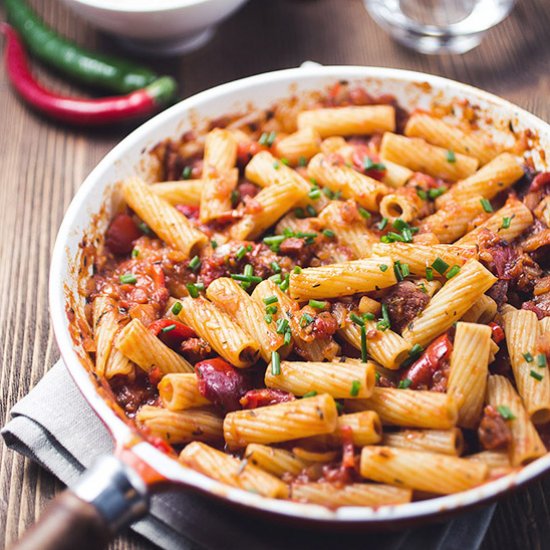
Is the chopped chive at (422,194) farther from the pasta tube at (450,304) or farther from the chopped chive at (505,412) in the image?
the chopped chive at (505,412)

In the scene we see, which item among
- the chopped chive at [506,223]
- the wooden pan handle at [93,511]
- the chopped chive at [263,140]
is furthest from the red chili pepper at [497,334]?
the chopped chive at [263,140]

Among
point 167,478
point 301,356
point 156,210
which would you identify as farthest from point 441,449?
point 156,210

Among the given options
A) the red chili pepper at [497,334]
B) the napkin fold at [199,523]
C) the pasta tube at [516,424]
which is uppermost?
the red chili pepper at [497,334]

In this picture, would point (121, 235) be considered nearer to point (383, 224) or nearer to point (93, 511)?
point (383, 224)

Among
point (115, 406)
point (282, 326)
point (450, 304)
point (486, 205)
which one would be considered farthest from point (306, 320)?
point (486, 205)

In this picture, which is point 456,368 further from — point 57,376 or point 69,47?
point 69,47

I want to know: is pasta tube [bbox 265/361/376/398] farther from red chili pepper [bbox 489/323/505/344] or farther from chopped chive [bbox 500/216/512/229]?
chopped chive [bbox 500/216/512/229]
